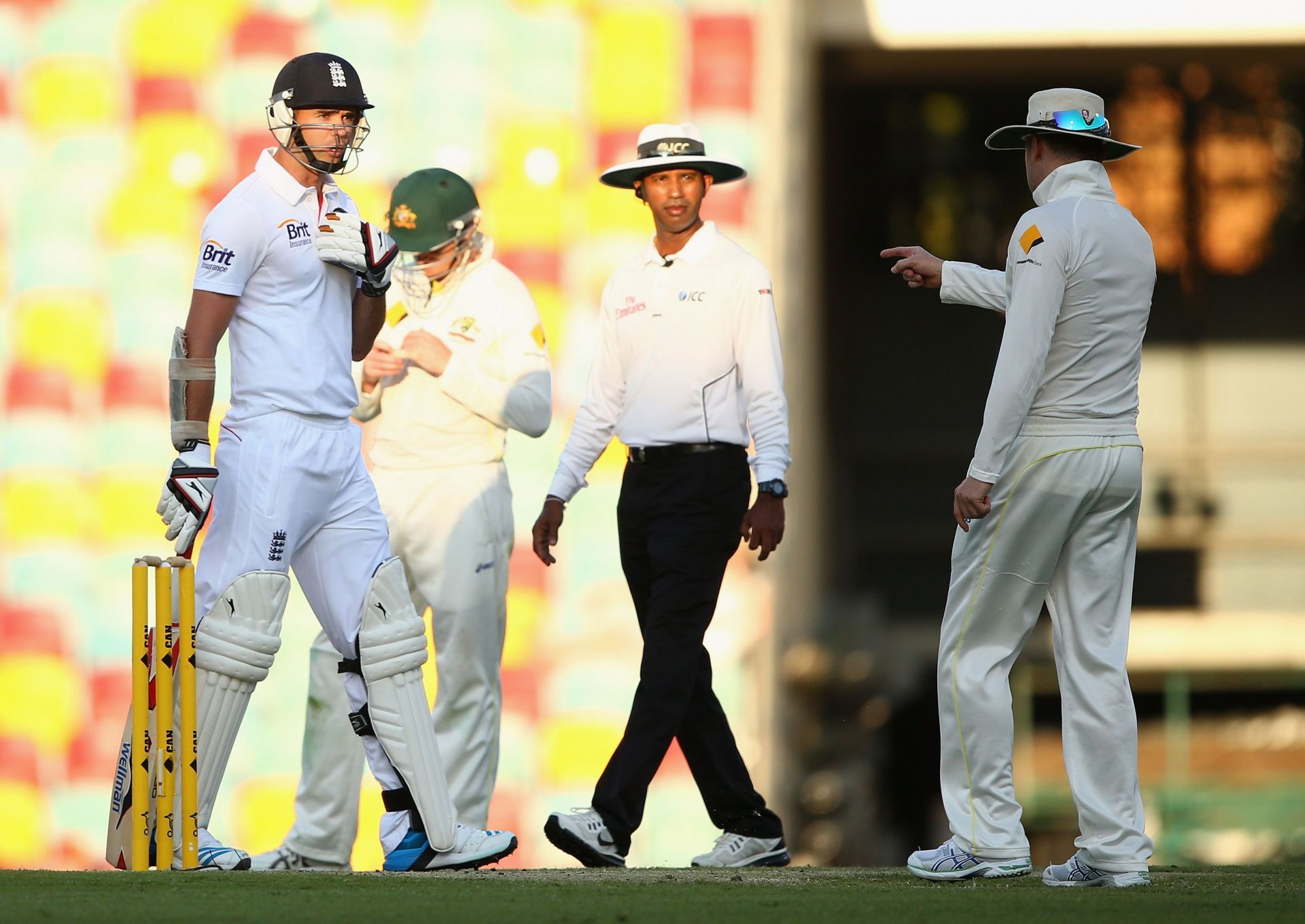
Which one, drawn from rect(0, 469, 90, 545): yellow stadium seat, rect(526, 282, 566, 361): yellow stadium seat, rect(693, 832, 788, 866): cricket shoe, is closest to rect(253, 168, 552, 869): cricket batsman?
rect(693, 832, 788, 866): cricket shoe

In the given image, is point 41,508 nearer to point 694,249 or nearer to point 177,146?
point 177,146

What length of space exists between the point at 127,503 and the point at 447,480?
3680 millimetres

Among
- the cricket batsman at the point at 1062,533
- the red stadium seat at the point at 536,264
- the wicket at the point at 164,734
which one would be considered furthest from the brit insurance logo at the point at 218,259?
the red stadium seat at the point at 536,264

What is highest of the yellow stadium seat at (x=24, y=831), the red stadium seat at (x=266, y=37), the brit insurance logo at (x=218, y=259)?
the red stadium seat at (x=266, y=37)

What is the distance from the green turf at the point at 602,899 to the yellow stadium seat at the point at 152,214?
15.8 ft

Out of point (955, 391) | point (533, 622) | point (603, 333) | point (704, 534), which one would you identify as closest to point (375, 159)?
point (533, 622)

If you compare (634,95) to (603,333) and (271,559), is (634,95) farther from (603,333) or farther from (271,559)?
(271,559)

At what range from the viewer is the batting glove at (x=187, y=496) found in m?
3.99

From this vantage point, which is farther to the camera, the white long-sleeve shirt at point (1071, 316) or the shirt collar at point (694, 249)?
the shirt collar at point (694, 249)

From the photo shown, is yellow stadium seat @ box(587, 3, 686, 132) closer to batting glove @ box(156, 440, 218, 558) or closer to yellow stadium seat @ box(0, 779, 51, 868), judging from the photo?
yellow stadium seat @ box(0, 779, 51, 868)

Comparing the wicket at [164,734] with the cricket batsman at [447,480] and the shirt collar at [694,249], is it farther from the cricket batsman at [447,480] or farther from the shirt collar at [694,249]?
the shirt collar at [694,249]

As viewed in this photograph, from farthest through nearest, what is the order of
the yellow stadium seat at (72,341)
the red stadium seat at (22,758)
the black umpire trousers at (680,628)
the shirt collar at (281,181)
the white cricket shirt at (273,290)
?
the yellow stadium seat at (72,341) < the red stadium seat at (22,758) < the black umpire trousers at (680,628) < the shirt collar at (281,181) < the white cricket shirt at (273,290)

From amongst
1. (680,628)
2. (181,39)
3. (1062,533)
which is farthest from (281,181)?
(181,39)

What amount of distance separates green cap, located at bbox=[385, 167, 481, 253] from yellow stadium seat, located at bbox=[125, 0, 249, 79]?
12.9ft
